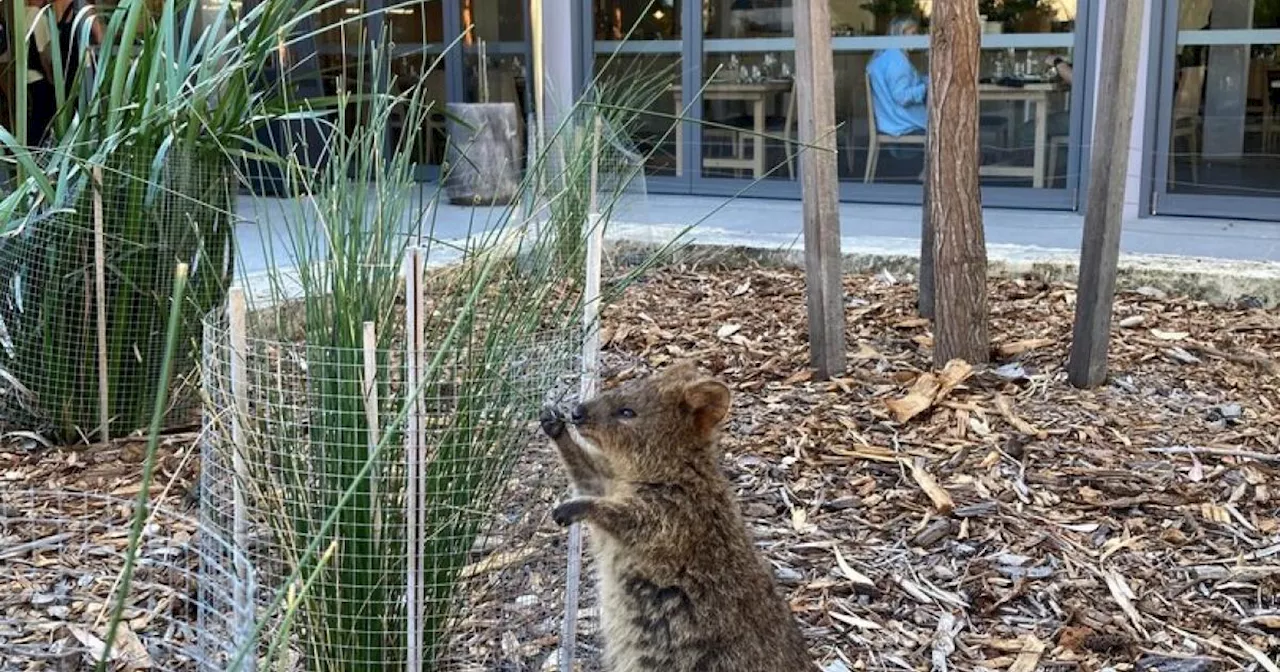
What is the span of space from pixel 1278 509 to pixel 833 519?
1.30 meters

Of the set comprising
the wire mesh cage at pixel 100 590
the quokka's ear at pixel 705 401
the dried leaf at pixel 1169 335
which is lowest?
the wire mesh cage at pixel 100 590

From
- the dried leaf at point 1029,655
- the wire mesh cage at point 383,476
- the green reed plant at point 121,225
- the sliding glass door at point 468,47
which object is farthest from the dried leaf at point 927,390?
the sliding glass door at point 468,47

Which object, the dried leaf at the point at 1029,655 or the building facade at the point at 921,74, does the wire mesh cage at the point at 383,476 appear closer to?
the dried leaf at the point at 1029,655

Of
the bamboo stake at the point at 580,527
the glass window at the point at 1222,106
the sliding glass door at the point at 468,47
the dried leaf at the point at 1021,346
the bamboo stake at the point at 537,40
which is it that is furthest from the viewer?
the sliding glass door at the point at 468,47

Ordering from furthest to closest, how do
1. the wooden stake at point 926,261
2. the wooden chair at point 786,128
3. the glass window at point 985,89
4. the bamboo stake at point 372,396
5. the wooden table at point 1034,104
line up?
1. the wooden chair at point 786,128
2. the wooden table at point 1034,104
3. the glass window at point 985,89
4. the wooden stake at point 926,261
5. the bamboo stake at point 372,396

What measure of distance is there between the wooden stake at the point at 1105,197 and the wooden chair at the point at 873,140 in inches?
223

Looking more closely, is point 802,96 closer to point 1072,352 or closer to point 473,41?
point 1072,352

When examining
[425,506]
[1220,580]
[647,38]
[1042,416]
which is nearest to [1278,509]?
[1220,580]

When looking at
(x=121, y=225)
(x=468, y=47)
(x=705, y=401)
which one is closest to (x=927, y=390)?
(x=705, y=401)

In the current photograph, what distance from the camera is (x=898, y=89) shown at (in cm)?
1017

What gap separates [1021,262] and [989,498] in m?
3.04

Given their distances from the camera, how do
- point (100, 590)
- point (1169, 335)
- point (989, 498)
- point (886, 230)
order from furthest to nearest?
point (886, 230) < point (1169, 335) < point (989, 498) < point (100, 590)

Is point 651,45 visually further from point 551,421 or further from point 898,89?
point 551,421

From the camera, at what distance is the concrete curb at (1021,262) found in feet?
19.6
